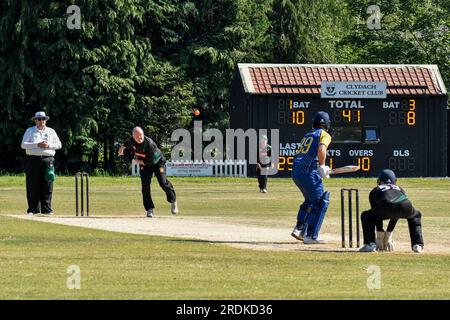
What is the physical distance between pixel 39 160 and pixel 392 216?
1025cm

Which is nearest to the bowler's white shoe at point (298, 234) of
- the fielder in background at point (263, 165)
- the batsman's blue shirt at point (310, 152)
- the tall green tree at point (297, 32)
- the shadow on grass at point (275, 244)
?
the shadow on grass at point (275, 244)

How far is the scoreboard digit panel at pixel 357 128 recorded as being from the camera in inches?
2079

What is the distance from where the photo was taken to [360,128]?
2094 inches

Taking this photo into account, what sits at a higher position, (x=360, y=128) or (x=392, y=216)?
(x=360, y=128)

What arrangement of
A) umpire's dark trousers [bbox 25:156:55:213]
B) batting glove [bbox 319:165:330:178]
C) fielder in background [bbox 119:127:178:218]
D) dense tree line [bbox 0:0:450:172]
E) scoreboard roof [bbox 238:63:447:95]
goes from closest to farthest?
batting glove [bbox 319:165:330:178]
fielder in background [bbox 119:127:178:218]
umpire's dark trousers [bbox 25:156:55:213]
scoreboard roof [bbox 238:63:447:95]
dense tree line [bbox 0:0:450:172]

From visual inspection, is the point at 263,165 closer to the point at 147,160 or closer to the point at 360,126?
the point at 360,126

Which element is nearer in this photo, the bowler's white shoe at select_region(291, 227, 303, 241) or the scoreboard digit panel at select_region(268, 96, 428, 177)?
the bowler's white shoe at select_region(291, 227, 303, 241)

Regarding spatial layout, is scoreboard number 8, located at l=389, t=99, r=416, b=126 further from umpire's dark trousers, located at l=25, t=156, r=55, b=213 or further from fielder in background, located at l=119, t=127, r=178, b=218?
umpire's dark trousers, located at l=25, t=156, r=55, b=213

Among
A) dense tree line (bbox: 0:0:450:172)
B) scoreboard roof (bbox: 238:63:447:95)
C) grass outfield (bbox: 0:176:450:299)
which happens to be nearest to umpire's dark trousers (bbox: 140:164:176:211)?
grass outfield (bbox: 0:176:450:299)

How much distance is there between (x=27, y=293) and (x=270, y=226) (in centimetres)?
1121

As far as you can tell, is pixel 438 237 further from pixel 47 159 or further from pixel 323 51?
pixel 323 51

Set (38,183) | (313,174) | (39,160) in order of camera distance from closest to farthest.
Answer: (313,174) < (39,160) < (38,183)

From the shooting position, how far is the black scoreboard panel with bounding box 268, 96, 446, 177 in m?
52.8

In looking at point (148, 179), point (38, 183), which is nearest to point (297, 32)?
point (148, 179)
